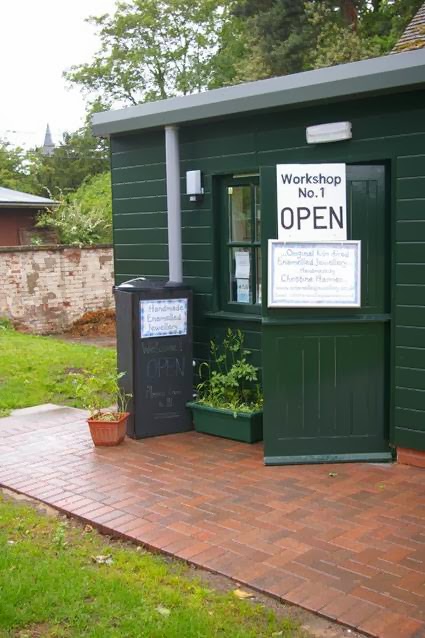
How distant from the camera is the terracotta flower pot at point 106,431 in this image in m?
5.89

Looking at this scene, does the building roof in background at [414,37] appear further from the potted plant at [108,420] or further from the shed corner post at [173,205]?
the potted plant at [108,420]

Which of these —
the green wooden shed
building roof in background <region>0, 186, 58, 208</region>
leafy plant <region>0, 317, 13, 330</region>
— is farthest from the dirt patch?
the green wooden shed

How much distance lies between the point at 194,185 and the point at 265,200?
131cm

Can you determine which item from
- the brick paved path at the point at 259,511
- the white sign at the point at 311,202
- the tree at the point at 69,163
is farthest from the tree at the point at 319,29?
the brick paved path at the point at 259,511

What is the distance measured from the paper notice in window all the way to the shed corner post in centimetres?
51

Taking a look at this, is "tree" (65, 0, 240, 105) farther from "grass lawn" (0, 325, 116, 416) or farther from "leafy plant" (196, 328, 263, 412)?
"leafy plant" (196, 328, 263, 412)

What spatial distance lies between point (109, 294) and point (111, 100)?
2586 centimetres

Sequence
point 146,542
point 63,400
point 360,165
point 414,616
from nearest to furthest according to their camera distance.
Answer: point 414,616 → point 146,542 → point 360,165 → point 63,400

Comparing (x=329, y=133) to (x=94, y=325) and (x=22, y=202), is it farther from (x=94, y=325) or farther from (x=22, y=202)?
(x=22, y=202)

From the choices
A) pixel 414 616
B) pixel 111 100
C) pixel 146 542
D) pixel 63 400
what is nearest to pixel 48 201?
pixel 63 400

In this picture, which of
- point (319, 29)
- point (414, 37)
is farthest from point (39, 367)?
point (319, 29)

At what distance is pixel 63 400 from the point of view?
7727mm

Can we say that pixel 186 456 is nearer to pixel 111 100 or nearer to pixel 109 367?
pixel 109 367

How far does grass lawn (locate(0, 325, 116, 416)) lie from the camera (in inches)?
304
